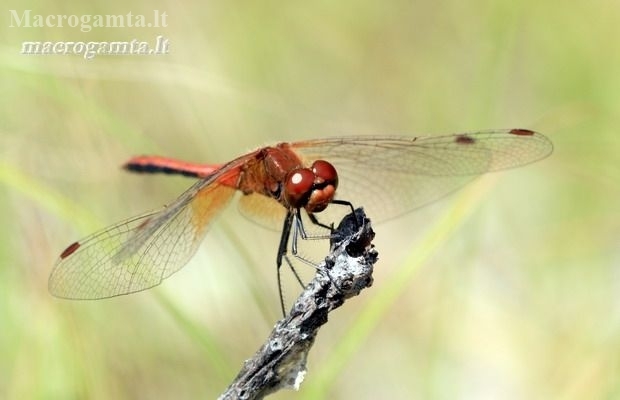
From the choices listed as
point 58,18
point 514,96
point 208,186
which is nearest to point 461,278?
point 208,186

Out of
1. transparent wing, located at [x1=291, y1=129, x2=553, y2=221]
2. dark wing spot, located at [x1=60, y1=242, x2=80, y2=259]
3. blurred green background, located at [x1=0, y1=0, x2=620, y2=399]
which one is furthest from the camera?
transparent wing, located at [x1=291, y1=129, x2=553, y2=221]

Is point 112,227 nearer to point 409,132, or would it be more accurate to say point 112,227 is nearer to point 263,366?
point 263,366

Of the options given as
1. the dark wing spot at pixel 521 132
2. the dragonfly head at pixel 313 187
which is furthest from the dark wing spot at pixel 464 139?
the dragonfly head at pixel 313 187

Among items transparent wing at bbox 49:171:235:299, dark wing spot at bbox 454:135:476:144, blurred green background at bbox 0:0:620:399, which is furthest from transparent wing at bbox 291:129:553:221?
transparent wing at bbox 49:171:235:299

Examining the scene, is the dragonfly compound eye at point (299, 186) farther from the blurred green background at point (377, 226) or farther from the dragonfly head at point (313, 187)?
the blurred green background at point (377, 226)

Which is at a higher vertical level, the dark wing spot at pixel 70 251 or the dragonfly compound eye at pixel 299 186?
the dark wing spot at pixel 70 251

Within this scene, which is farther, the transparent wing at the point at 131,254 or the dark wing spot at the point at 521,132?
the dark wing spot at the point at 521,132

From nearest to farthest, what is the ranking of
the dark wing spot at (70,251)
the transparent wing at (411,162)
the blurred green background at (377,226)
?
the dark wing spot at (70,251), the blurred green background at (377,226), the transparent wing at (411,162)

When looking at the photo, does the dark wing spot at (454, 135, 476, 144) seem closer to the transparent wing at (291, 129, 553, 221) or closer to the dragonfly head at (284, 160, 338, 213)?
the transparent wing at (291, 129, 553, 221)
